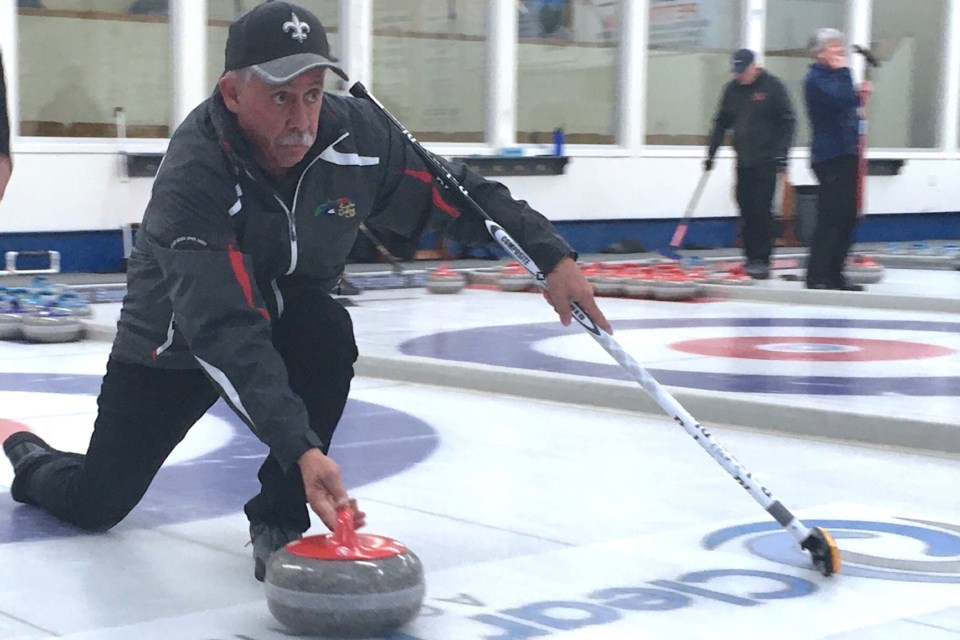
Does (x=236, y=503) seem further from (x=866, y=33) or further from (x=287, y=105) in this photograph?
(x=866, y=33)

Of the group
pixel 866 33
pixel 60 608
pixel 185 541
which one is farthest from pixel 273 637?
pixel 866 33

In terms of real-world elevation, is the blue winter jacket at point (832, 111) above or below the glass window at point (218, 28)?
below

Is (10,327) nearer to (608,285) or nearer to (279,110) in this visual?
(608,285)

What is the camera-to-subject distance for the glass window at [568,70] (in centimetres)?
1475

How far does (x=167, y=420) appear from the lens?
3227 mm

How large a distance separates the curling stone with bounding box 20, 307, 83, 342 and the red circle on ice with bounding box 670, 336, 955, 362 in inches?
111

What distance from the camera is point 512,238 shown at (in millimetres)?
3053

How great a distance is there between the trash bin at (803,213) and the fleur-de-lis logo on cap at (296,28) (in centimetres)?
1352

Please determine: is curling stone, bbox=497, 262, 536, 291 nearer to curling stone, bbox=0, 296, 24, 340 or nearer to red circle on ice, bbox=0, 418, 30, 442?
curling stone, bbox=0, 296, 24, 340

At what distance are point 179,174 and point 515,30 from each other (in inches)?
470

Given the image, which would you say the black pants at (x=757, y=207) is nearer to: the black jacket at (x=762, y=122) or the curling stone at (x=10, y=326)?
the black jacket at (x=762, y=122)

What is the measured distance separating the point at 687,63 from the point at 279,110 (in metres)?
13.7

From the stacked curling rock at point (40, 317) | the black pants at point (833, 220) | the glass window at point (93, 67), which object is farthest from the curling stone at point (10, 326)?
the black pants at point (833, 220)

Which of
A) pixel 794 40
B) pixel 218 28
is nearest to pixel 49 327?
pixel 218 28
